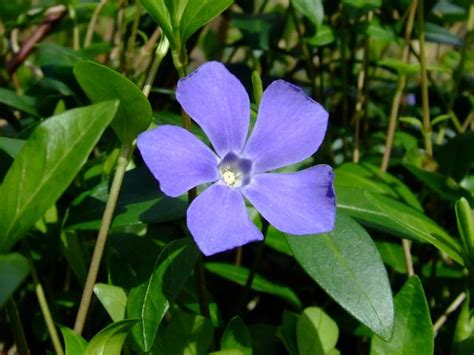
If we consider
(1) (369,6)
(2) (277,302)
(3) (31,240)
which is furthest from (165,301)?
(1) (369,6)

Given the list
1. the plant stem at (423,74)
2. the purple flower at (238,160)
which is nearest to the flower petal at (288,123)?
the purple flower at (238,160)

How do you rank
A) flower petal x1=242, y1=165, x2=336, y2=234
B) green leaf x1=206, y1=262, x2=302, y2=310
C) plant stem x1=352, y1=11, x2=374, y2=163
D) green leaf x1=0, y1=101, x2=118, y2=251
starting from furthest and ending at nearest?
plant stem x1=352, y1=11, x2=374, y2=163
green leaf x1=206, y1=262, x2=302, y2=310
flower petal x1=242, y1=165, x2=336, y2=234
green leaf x1=0, y1=101, x2=118, y2=251

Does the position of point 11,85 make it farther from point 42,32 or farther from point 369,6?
point 369,6

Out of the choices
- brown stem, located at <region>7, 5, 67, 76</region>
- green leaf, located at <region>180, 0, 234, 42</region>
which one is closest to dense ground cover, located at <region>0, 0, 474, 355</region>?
green leaf, located at <region>180, 0, 234, 42</region>

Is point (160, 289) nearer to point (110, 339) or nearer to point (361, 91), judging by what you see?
point (110, 339)

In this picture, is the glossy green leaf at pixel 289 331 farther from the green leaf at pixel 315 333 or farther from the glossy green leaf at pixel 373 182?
the glossy green leaf at pixel 373 182

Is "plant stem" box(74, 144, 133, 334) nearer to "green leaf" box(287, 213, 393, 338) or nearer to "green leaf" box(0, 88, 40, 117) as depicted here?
"green leaf" box(287, 213, 393, 338)

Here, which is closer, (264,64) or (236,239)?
(236,239)

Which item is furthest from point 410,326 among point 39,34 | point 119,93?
point 39,34
